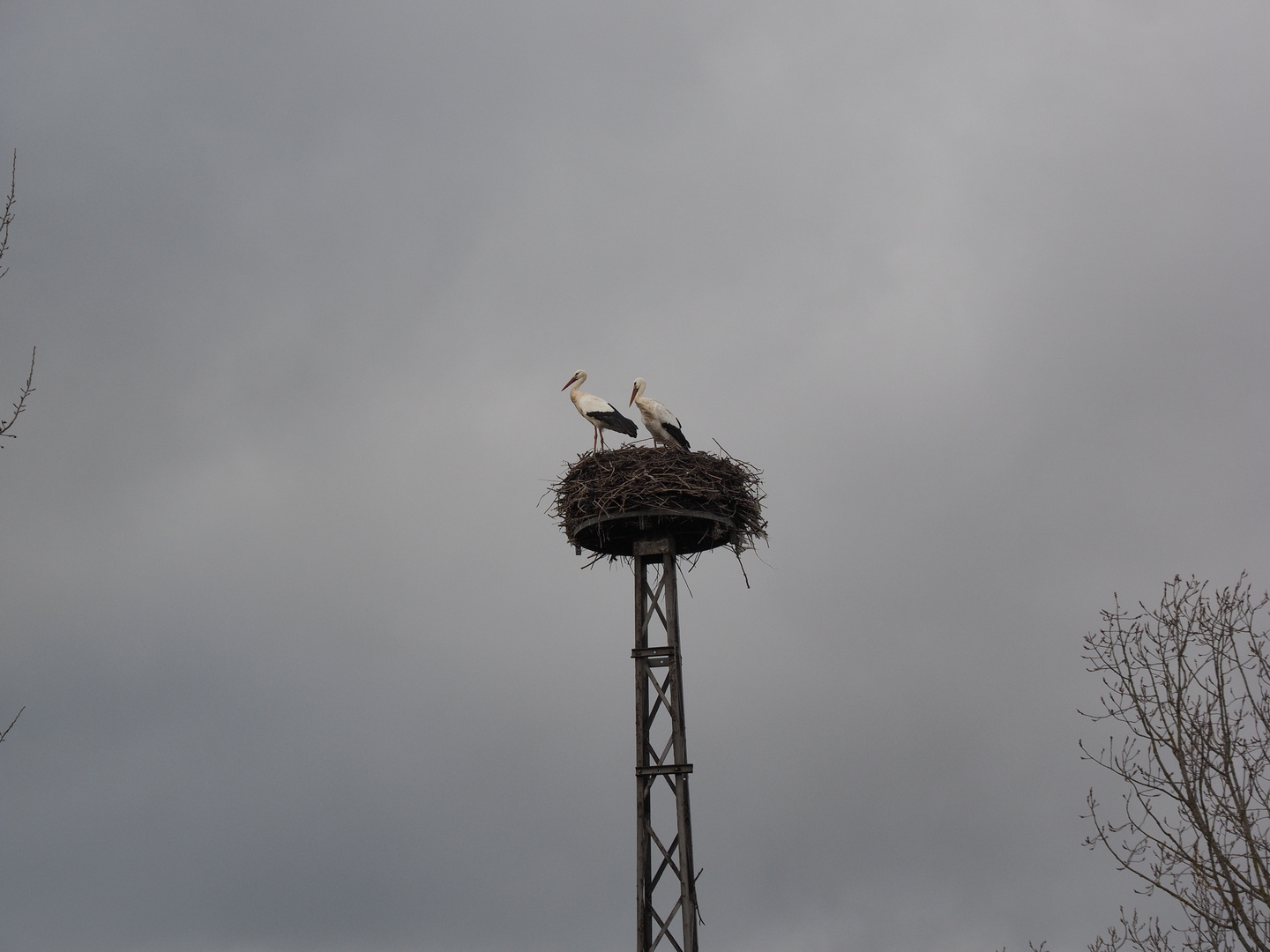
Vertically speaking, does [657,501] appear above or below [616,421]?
below

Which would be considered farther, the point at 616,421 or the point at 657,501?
the point at 616,421

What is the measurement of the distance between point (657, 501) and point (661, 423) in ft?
8.07

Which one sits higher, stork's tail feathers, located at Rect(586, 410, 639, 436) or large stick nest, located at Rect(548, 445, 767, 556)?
stork's tail feathers, located at Rect(586, 410, 639, 436)

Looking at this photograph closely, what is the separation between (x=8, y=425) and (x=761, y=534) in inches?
325

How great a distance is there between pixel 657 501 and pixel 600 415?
3.19 m

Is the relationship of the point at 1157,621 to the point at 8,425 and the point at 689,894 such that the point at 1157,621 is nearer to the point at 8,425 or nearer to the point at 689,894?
the point at 689,894

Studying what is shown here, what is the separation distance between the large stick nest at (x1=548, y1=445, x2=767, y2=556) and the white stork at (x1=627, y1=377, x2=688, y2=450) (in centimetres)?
146

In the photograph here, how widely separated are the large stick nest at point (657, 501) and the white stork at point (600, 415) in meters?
1.72

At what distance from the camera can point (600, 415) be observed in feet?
50.2

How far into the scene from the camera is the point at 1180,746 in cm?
698

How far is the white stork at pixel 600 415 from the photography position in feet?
49.3

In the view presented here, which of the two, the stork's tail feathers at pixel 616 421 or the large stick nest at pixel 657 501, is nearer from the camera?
the large stick nest at pixel 657 501

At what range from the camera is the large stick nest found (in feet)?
40.7

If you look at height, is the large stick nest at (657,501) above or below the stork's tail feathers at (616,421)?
below
